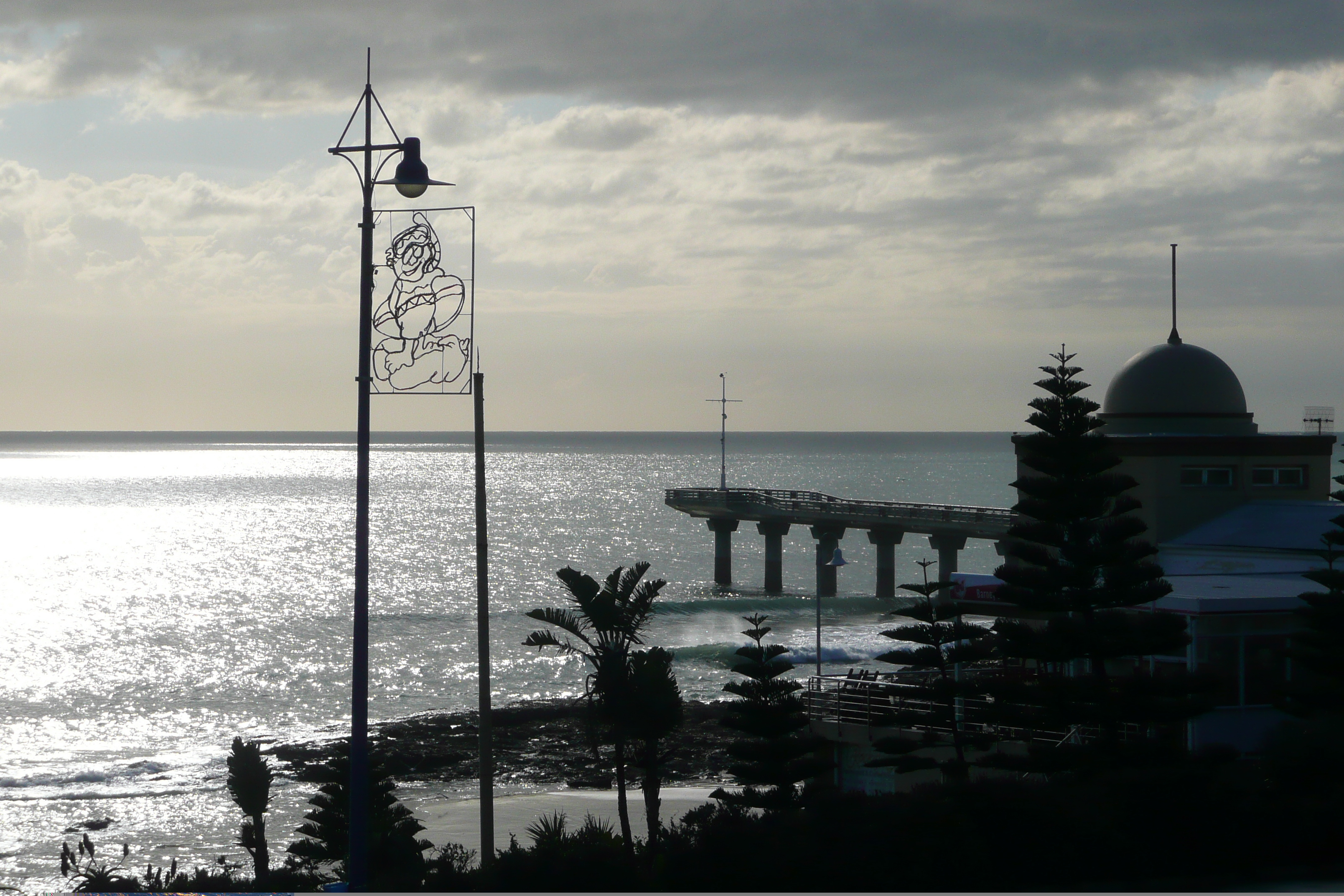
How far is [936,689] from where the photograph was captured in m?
20.2

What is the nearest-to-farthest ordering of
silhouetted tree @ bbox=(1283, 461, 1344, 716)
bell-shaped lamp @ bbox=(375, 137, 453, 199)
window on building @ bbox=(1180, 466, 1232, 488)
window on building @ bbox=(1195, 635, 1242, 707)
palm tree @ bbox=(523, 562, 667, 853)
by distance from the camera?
bell-shaped lamp @ bbox=(375, 137, 453, 199) < silhouetted tree @ bbox=(1283, 461, 1344, 716) < palm tree @ bbox=(523, 562, 667, 853) < window on building @ bbox=(1195, 635, 1242, 707) < window on building @ bbox=(1180, 466, 1232, 488)

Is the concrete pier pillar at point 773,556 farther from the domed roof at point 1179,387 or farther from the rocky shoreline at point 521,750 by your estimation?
the domed roof at point 1179,387

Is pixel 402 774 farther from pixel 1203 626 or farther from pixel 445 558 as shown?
pixel 445 558

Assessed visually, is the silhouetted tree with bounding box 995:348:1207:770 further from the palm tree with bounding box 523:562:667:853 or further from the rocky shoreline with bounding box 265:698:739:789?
the rocky shoreline with bounding box 265:698:739:789

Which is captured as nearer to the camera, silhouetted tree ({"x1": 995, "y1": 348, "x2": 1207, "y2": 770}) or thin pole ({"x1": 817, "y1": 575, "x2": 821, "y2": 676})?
silhouetted tree ({"x1": 995, "y1": 348, "x2": 1207, "y2": 770})

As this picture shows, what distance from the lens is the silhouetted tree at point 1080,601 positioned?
18969mm

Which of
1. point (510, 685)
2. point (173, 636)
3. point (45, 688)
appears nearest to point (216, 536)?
point (173, 636)

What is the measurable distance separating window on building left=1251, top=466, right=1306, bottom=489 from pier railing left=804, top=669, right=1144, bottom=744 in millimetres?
8533

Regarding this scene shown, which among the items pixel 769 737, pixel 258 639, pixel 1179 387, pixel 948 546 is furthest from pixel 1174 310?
pixel 258 639

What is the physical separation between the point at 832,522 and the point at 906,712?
46376mm

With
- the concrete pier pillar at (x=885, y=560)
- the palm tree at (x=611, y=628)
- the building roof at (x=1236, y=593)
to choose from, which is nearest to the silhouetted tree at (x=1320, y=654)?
the building roof at (x=1236, y=593)

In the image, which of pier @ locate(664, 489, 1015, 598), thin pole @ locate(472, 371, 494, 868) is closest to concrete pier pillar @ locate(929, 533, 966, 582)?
pier @ locate(664, 489, 1015, 598)

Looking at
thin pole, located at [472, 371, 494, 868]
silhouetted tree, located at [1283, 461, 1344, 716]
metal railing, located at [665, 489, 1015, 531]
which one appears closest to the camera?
thin pole, located at [472, 371, 494, 868]

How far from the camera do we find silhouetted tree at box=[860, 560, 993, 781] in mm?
20109
